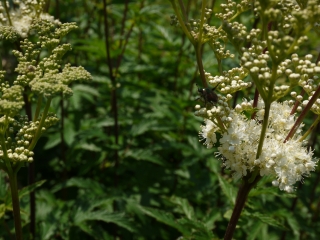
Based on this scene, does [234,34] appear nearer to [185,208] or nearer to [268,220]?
[268,220]

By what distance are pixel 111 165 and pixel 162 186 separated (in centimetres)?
72

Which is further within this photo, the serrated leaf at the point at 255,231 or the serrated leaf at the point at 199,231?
the serrated leaf at the point at 255,231

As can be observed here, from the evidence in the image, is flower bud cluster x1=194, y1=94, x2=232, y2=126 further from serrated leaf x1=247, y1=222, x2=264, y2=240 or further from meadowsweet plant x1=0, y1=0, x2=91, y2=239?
serrated leaf x1=247, y1=222, x2=264, y2=240

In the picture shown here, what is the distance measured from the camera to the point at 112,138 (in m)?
5.08

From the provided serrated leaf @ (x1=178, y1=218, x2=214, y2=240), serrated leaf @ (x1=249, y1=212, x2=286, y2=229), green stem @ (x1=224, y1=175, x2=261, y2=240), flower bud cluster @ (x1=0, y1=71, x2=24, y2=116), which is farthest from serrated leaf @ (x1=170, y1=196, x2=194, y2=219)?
flower bud cluster @ (x1=0, y1=71, x2=24, y2=116)

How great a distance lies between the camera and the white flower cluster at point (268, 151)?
8.05 ft

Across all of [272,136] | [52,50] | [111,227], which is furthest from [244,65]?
[111,227]

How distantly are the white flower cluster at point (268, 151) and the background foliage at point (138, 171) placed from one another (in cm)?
108

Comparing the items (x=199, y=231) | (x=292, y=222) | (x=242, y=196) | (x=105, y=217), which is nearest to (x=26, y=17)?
(x=105, y=217)

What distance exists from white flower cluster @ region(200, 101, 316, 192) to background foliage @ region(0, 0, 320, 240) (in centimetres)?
108

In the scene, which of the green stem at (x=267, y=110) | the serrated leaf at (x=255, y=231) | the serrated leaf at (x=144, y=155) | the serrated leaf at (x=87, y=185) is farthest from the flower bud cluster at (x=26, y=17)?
the serrated leaf at (x=255, y=231)

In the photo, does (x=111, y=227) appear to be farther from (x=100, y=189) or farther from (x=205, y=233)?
(x=205, y=233)

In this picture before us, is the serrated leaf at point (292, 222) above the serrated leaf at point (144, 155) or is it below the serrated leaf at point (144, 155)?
below

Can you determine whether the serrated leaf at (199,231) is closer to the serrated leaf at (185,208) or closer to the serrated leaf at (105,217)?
the serrated leaf at (185,208)
